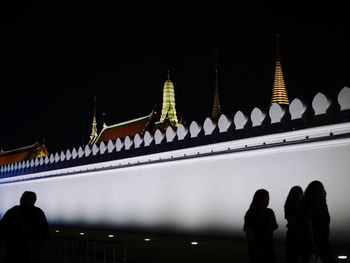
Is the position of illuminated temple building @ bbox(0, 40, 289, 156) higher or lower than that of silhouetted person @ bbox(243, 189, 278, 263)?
higher

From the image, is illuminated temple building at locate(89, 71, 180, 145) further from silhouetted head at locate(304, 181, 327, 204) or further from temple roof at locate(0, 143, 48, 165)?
silhouetted head at locate(304, 181, 327, 204)

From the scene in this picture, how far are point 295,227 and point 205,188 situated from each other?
170 inches

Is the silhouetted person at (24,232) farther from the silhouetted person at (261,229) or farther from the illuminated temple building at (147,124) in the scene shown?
the illuminated temple building at (147,124)

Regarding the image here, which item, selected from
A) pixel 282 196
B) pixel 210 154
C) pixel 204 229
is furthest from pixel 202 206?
pixel 282 196

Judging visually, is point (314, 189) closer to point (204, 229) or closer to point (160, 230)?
point (204, 229)

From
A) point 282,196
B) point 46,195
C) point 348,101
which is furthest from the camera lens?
point 46,195

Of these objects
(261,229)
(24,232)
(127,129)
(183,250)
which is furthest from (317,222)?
(127,129)

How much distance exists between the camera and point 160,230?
32.0ft

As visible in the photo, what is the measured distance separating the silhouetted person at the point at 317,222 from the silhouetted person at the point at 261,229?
0.33 m

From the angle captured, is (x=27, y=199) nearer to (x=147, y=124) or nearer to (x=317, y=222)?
(x=317, y=222)

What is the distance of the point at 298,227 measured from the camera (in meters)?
4.54

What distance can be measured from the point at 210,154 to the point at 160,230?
2046 mm

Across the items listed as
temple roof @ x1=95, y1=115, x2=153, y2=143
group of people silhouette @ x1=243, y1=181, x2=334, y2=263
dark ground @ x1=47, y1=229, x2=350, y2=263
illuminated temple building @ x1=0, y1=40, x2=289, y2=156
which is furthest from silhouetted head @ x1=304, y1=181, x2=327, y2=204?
temple roof @ x1=95, y1=115, x2=153, y2=143

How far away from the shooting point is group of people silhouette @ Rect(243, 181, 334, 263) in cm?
438
